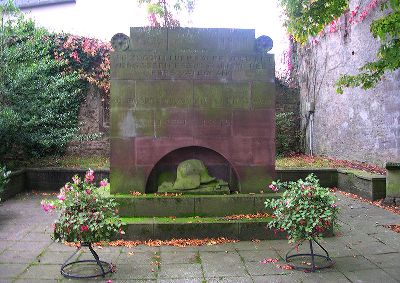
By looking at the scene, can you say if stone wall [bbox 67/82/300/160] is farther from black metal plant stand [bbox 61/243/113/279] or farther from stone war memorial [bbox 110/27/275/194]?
black metal plant stand [bbox 61/243/113/279]

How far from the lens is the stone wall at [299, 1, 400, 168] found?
379 inches

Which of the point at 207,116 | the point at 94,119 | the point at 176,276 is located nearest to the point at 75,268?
the point at 176,276

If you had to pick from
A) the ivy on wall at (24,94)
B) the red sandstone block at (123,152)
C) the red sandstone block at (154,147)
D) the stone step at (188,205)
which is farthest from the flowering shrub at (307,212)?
the ivy on wall at (24,94)

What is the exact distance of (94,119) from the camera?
13.6m

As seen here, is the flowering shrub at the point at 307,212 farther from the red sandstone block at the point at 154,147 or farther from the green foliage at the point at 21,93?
the green foliage at the point at 21,93

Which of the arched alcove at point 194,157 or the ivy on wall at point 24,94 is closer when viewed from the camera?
the arched alcove at point 194,157

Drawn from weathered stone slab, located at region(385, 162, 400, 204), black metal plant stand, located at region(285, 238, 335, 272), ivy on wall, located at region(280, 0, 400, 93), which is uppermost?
ivy on wall, located at region(280, 0, 400, 93)

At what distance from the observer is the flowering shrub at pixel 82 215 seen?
3973 mm

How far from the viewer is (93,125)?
534 inches

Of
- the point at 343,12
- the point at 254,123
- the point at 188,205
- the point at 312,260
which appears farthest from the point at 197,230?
the point at 343,12

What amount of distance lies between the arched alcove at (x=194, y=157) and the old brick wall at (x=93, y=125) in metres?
7.64

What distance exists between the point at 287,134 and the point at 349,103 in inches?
150

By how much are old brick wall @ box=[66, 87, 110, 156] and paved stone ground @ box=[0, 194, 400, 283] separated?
741cm

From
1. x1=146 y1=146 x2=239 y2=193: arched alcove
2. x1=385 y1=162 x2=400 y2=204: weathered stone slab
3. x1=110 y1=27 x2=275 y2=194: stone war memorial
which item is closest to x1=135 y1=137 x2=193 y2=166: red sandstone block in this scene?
x1=110 y1=27 x2=275 y2=194: stone war memorial
